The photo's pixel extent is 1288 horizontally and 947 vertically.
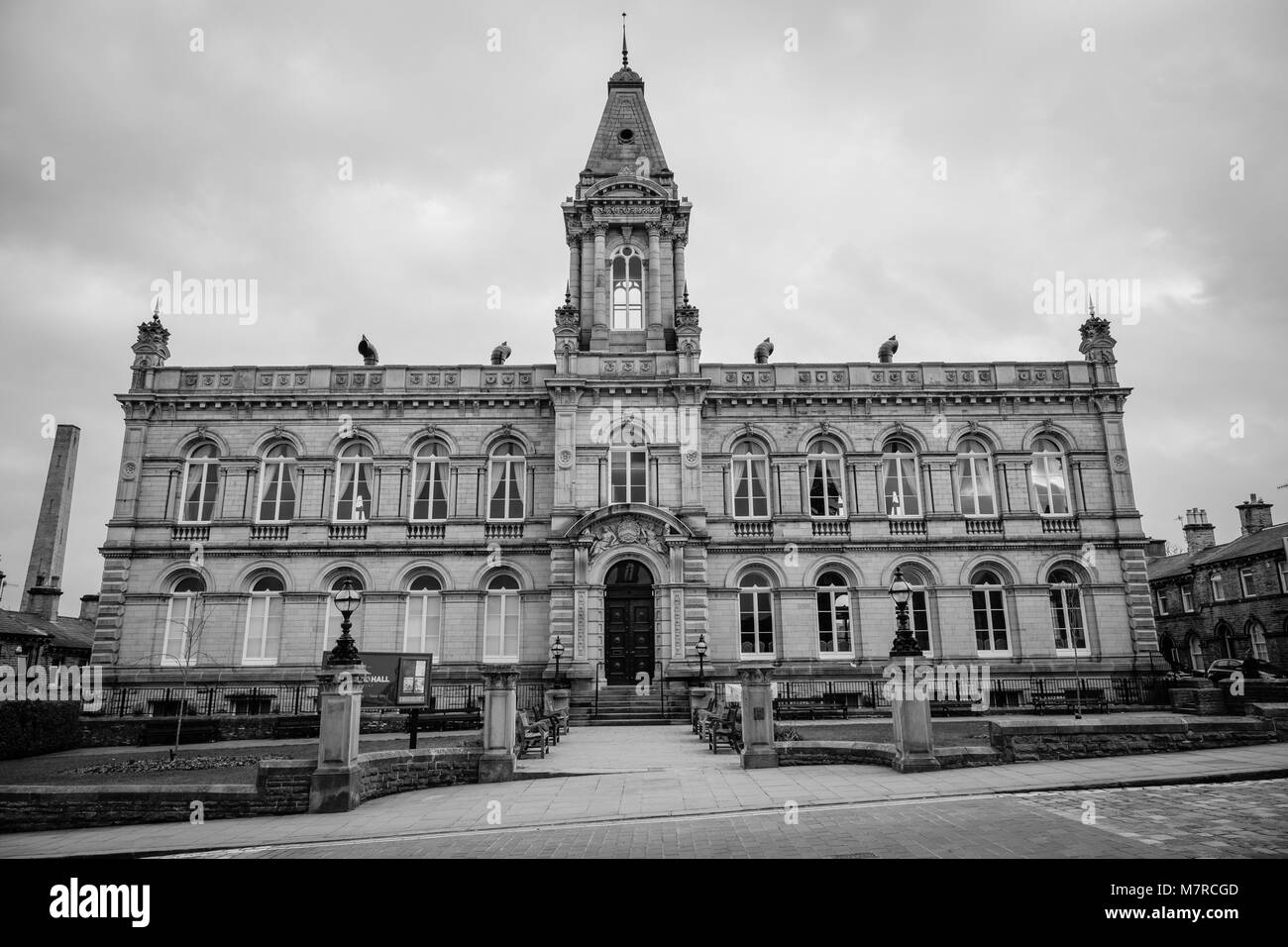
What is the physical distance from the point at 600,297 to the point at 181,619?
19.6 meters

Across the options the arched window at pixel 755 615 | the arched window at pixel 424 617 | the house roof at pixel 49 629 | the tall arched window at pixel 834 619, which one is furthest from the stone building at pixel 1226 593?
the house roof at pixel 49 629

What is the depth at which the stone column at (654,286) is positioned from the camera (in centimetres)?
3100

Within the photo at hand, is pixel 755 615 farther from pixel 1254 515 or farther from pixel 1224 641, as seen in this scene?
pixel 1254 515

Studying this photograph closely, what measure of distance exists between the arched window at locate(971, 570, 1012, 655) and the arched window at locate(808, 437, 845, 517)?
564cm


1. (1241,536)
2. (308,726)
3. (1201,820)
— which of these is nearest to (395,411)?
(308,726)

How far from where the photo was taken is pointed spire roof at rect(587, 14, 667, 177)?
33750 millimetres

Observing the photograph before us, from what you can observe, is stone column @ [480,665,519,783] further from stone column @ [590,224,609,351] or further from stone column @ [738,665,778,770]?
stone column @ [590,224,609,351]

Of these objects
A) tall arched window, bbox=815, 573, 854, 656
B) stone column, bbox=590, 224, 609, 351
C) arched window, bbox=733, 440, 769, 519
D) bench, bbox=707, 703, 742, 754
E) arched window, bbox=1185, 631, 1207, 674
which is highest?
stone column, bbox=590, 224, 609, 351

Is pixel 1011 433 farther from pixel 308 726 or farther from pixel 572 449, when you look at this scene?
pixel 308 726

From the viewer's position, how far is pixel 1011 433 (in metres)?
30.6

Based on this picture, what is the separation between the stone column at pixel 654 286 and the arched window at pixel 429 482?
9.27m

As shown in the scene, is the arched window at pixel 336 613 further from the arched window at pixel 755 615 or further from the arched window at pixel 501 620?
the arched window at pixel 755 615

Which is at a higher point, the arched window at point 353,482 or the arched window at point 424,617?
the arched window at point 353,482

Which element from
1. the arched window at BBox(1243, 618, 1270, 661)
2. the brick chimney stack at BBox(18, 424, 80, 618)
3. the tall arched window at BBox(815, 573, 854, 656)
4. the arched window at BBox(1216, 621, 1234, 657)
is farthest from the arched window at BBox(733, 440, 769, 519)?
the brick chimney stack at BBox(18, 424, 80, 618)
